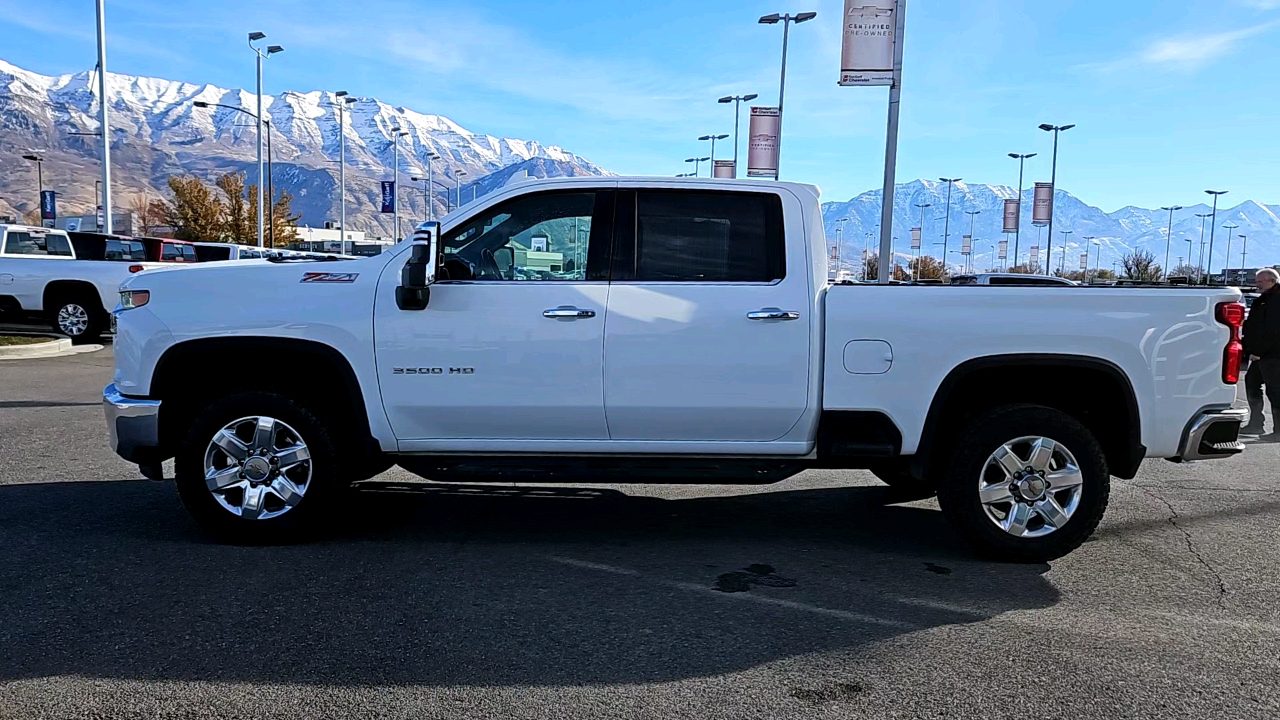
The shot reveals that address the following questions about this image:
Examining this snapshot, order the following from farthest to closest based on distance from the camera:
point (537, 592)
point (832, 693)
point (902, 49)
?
point (902, 49) < point (537, 592) < point (832, 693)

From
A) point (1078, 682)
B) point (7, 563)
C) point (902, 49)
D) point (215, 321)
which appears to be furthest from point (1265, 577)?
point (902, 49)

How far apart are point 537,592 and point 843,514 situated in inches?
99.0

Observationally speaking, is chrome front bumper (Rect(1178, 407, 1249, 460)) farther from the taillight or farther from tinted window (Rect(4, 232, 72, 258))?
tinted window (Rect(4, 232, 72, 258))

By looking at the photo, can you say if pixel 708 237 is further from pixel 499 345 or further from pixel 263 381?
pixel 263 381

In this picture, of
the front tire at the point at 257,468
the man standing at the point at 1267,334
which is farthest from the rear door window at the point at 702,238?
the man standing at the point at 1267,334

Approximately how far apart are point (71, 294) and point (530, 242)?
47.2 feet

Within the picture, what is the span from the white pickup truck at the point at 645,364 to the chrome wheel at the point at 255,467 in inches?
0.4

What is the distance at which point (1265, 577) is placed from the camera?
509 cm

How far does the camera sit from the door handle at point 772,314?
509cm

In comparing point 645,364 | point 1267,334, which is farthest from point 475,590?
point 1267,334

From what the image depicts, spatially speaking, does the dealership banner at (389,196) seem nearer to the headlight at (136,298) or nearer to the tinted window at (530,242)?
the headlight at (136,298)

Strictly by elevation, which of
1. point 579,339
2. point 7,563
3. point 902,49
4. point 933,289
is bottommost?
point 7,563

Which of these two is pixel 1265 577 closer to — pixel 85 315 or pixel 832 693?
pixel 832 693

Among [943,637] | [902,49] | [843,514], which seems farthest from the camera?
[902,49]
